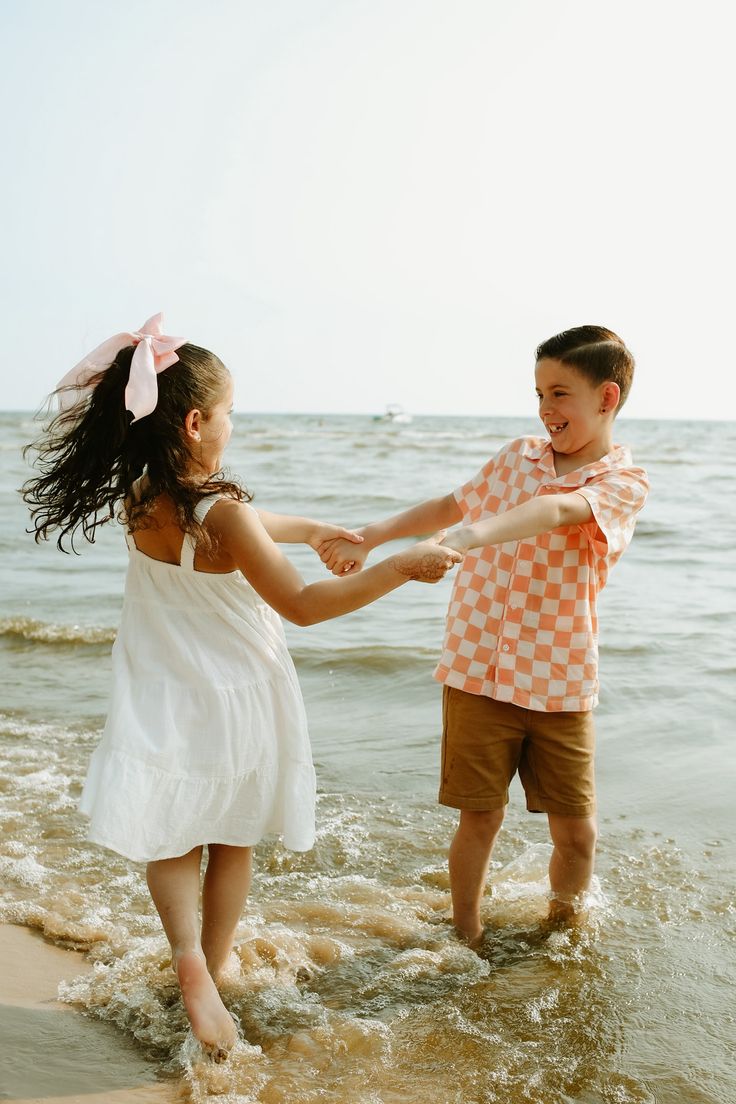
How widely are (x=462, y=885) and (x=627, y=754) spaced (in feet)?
6.26

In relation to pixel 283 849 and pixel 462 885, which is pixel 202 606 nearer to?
pixel 462 885

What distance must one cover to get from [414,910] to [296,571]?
1405mm

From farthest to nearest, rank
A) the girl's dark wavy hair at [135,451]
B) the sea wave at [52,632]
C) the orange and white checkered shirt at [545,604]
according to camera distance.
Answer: the sea wave at [52,632] < the orange and white checkered shirt at [545,604] < the girl's dark wavy hair at [135,451]

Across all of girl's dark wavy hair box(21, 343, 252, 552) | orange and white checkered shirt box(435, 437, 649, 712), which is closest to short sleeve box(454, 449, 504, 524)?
orange and white checkered shirt box(435, 437, 649, 712)

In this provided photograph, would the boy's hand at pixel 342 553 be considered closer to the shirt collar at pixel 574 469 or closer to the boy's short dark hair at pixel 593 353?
the shirt collar at pixel 574 469

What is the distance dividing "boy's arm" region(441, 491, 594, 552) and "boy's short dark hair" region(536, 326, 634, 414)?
370mm

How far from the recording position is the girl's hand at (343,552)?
2922 mm

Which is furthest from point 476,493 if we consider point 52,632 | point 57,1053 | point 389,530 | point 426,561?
point 52,632

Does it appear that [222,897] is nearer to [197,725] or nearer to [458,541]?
[197,725]

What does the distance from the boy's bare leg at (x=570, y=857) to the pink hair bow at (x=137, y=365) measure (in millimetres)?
1584

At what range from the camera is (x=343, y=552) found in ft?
9.59

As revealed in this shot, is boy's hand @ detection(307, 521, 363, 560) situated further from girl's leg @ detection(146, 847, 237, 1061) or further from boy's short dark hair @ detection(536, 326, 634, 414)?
girl's leg @ detection(146, 847, 237, 1061)

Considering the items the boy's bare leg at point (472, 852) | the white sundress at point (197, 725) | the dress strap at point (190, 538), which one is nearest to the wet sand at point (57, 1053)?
the white sundress at point (197, 725)

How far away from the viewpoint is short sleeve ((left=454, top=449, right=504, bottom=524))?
3.03 m
